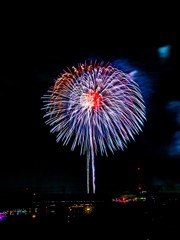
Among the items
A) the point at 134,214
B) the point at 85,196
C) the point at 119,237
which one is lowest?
the point at 119,237
